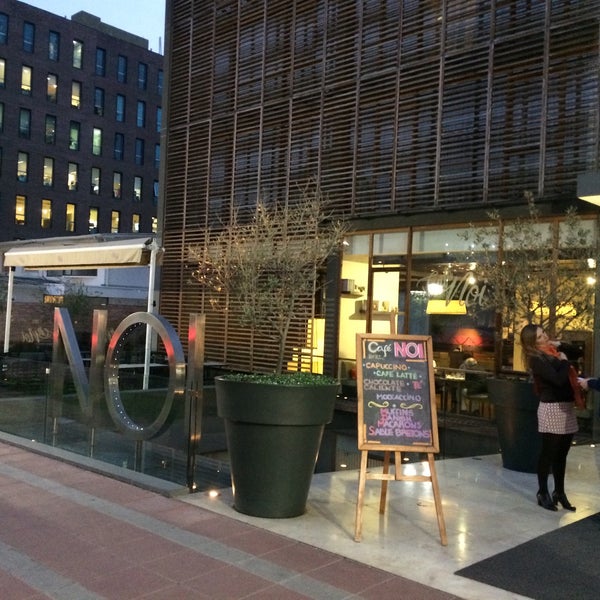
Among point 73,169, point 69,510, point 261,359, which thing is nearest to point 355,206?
point 261,359

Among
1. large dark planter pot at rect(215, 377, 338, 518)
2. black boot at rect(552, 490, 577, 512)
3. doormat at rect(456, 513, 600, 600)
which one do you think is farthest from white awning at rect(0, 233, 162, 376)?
doormat at rect(456, 513, 600, 600)

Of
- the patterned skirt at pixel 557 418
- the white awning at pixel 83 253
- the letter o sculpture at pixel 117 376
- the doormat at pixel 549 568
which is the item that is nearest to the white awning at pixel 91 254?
the white awning at pixel 83 253

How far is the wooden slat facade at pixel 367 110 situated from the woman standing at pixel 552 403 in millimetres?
5181

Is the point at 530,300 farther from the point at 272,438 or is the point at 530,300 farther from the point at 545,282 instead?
the point at 272,438

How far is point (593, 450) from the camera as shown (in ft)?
32.1

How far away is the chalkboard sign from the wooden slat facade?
20.7ft

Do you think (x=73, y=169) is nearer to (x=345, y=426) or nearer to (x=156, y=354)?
(x=156, y=354)

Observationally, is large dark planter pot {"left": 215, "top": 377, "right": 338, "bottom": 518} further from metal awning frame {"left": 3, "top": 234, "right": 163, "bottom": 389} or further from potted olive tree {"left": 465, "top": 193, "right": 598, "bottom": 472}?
metal awning frame {"left": 3, "top": 234, "right": 163, "bottom": 389}

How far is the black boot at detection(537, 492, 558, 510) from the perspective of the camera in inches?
253

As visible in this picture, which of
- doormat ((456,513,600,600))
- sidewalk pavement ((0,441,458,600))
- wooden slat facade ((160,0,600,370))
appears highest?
wooden slat facade ((160,0,600,370))

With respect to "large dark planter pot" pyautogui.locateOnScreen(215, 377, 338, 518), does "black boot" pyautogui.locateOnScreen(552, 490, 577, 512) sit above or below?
below

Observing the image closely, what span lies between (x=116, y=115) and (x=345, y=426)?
4458 cm

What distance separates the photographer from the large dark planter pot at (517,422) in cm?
792

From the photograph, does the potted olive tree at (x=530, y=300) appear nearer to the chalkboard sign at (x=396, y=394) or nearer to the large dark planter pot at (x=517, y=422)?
the large dark planter pot at (x=517, y=422)
